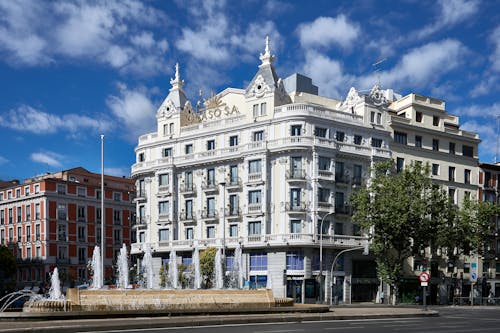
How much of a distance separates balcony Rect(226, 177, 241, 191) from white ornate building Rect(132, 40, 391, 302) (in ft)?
0.35

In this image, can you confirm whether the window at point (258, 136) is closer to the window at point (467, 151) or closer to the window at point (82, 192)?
the window at point (467, 151)

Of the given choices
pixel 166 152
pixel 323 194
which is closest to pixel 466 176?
pixel 323 194

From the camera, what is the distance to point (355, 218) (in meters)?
56.2

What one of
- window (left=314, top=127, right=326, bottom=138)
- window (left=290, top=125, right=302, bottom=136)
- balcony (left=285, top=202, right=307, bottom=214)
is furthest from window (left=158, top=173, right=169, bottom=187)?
window (left=314, top=127, right=326, bottom=138)

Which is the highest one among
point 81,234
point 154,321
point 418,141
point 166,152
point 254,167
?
point 418,141

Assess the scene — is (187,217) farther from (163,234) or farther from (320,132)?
(320,132)

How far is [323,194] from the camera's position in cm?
5775

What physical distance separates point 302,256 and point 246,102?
1766 cm

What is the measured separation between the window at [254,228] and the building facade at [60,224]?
109 ft

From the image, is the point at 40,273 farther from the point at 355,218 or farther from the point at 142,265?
the point at 355,218

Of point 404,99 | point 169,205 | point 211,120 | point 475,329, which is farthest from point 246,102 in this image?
point 475,329

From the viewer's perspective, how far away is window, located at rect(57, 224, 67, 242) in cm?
8281

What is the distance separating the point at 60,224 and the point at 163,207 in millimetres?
24121

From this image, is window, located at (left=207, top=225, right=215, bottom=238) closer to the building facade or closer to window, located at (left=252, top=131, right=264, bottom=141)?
window, located at (left=252, top=131, right=264, bottom=141)
